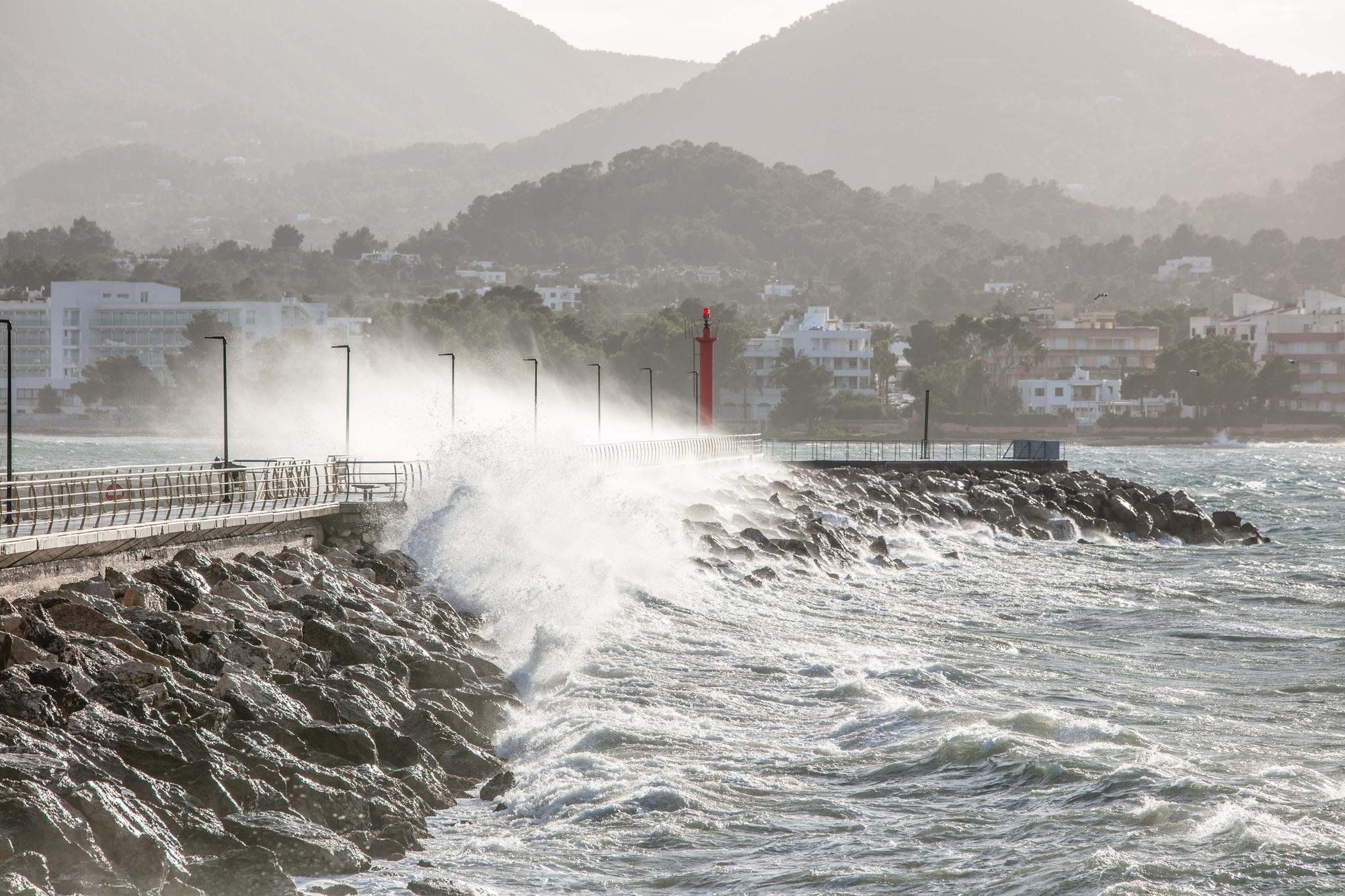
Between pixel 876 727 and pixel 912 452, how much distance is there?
196ft

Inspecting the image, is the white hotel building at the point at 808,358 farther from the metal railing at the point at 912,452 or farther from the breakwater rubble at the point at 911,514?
the breakwater rubble at the point at 911,514

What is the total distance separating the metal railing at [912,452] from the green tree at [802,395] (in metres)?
12.3

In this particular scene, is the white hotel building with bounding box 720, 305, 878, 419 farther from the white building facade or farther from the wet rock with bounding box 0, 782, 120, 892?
the wet rock with bounding box 0, 782, 120, 892

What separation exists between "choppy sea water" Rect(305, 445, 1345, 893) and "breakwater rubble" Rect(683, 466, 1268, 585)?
2489 mm

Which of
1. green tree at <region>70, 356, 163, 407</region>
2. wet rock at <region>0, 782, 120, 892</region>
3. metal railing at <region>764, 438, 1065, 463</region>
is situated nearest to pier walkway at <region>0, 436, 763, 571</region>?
wet rock at <region>0, 782, 120, 892</region>

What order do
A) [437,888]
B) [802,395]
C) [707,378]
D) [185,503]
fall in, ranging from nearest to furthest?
[437,888] < [185,503] < [707,378] < [802,395]

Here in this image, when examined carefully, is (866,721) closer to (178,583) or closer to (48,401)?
(178,583)

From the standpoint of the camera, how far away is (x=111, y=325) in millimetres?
141000

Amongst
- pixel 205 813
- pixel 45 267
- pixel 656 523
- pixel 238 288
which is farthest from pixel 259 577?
pixel 45 267

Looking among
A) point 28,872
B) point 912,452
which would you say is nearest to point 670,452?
point 912,452

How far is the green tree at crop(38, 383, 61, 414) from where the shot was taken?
135375 mm

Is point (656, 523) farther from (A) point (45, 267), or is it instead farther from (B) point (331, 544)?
(A) point (45, 267)

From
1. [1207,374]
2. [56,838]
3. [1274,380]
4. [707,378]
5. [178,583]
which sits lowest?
[56,838]

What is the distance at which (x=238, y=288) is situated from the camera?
563 feet
